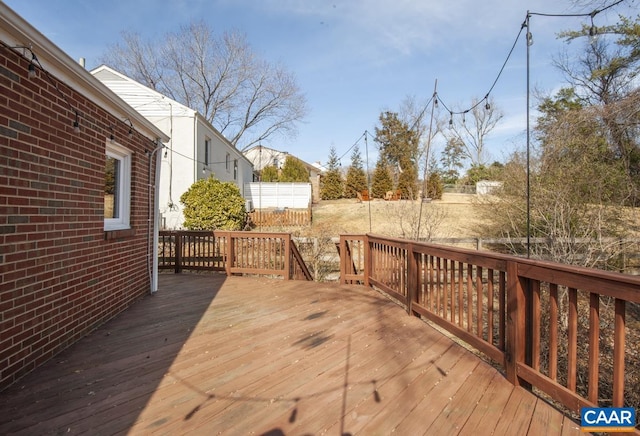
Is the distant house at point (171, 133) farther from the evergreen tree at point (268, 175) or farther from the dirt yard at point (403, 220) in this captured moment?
the evergreen tree at point (268, 175)

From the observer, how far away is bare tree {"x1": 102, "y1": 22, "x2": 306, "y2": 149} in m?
20.9

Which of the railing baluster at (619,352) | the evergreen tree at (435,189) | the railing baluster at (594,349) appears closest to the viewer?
the railing baluster at (619,352)

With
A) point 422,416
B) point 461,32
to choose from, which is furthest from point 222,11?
point 422,416

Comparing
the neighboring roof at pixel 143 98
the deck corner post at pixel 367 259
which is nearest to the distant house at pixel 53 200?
the deck corner post at pixel 367 259

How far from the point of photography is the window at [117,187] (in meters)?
3.64

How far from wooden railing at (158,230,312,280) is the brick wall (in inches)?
102

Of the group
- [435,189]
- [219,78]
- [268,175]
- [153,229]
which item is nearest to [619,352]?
[153,229]

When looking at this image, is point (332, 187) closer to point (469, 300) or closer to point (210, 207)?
point (210, 207)

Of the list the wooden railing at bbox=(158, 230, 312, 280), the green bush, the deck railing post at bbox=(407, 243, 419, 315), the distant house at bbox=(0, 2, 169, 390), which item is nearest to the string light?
the distant house at bbox=(0, 2, 169, 390)

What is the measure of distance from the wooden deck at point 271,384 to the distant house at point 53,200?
290 millimetres

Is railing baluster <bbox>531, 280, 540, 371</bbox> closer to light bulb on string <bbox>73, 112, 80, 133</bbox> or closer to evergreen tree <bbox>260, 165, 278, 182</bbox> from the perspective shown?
light bulb on string <bbox>73, 112, 80, 133</bbox>

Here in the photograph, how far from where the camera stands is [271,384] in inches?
85.7

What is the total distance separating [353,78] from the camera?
42.5 feet

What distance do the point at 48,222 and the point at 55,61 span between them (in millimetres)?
1203
